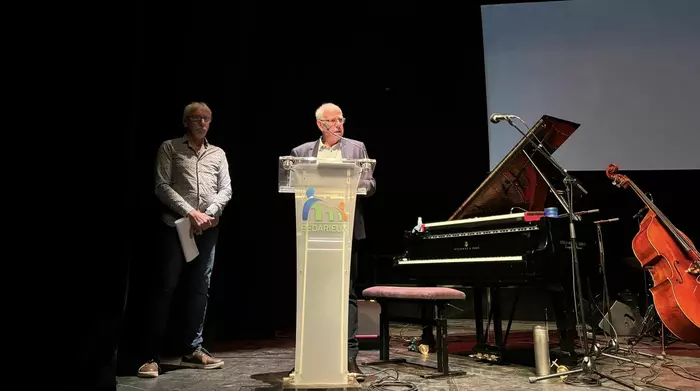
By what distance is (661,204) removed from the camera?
550cm

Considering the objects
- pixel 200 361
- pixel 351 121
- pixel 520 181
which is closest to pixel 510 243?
pixel 520 181

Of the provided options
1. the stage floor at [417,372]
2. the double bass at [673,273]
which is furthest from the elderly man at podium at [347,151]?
the double bass at [673,273]

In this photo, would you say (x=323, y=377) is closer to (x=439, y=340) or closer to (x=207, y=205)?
(x=439, y=340)

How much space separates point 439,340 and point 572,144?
9.70ft

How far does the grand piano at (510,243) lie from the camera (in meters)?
2.98

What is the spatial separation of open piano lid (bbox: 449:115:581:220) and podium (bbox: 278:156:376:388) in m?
1.48

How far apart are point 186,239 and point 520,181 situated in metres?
2.28

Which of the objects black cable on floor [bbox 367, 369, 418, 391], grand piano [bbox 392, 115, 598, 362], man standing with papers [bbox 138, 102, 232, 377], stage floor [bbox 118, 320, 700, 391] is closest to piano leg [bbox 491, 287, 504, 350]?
grand piano [bbox 392, 115, 598, 362]

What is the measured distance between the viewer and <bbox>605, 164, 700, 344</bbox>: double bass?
9.75 ft

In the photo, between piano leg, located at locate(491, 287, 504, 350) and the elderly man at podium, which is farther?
piano leg, located at locate(491, 287, 504, 350)

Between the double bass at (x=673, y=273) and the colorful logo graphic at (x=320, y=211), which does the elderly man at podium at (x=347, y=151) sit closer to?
the colorful logo graphic at (x=320, y=211)

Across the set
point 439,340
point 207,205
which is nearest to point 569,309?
point 439,340

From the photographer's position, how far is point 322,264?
2172 mm

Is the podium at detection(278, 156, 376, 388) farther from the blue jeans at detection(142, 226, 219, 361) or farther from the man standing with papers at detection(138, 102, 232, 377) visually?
the blue jeans at detection(142, 226, 219, 361)
